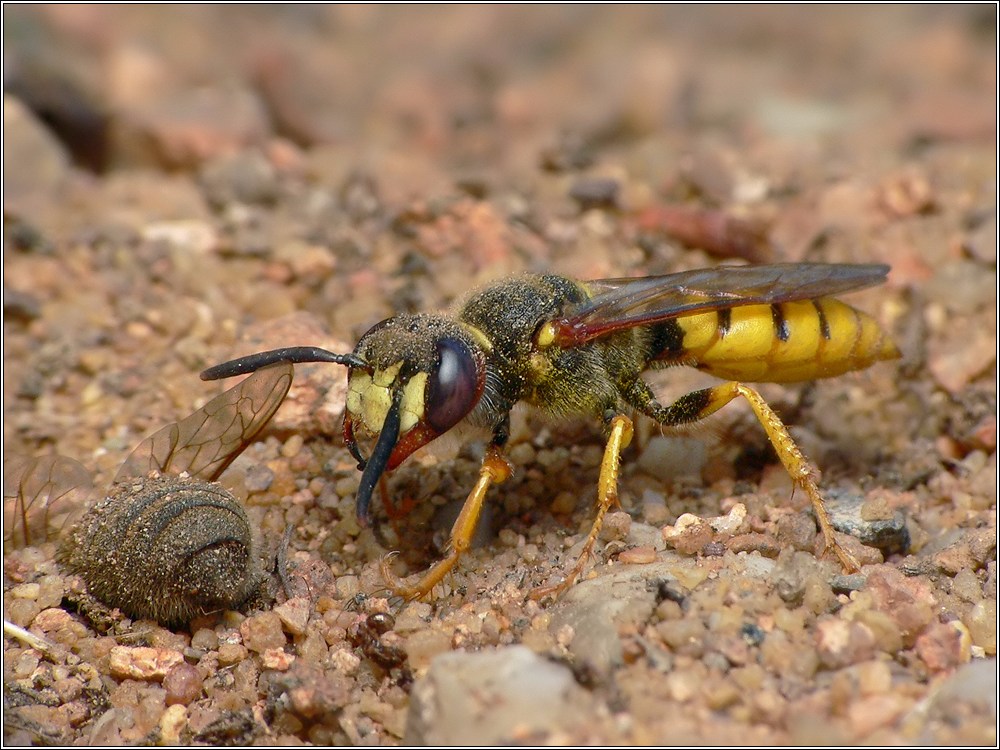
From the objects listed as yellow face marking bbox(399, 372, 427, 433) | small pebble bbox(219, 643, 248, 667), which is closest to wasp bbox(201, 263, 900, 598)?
yellow face marking bbox(399, 372, 427, 433)

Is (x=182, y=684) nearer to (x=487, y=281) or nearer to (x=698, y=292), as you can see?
(x=487, y=281)

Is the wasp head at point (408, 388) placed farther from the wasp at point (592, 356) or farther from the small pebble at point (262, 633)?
the small pebble at point (262, 633)

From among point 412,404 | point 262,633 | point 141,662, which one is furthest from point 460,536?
point 141,662

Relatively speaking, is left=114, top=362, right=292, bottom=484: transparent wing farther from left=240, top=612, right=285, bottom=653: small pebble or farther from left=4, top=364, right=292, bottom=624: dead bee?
left=240, top=612, right=285, bottom=653: small pebble

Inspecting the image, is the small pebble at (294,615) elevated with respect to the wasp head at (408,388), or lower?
lower

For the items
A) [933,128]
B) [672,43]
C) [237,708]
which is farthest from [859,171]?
[237,708]

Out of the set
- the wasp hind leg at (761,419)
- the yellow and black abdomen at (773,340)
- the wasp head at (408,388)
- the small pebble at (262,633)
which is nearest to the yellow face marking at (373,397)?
the wasp head at (408,388)
